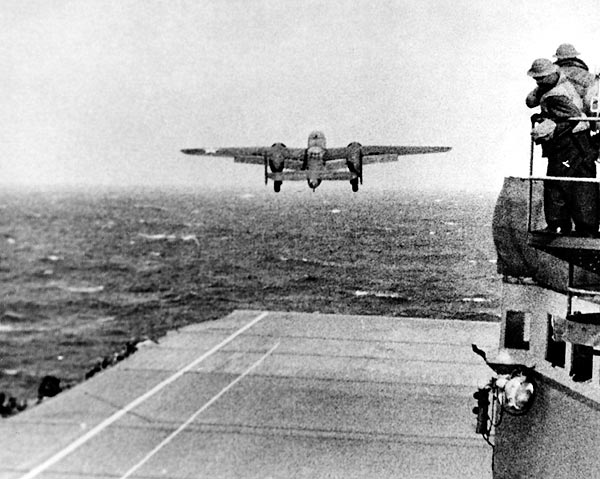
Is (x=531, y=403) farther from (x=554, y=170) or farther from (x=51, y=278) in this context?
(x=51, y=278)

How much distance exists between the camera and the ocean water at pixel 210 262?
1686cm

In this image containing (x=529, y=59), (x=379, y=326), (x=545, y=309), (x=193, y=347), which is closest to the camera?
(x=545, y=309)

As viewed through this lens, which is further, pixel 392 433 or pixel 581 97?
pixel 392 433

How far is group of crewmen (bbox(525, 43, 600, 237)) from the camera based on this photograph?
737 centimetres

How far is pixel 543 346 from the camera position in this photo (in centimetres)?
855

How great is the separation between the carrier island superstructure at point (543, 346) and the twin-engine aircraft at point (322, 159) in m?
7.72

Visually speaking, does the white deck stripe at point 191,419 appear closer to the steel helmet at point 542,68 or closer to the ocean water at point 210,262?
the ocean water at point 210,262

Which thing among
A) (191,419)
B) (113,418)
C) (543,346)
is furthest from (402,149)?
(543,346)

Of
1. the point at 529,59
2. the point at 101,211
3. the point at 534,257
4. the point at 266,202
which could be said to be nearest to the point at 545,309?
the point at 534,257

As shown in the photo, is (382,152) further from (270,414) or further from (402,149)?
(270,414)

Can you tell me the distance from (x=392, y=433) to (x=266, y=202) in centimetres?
1396

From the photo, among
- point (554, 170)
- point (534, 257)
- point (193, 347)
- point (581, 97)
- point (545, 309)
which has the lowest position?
point (193, 347)

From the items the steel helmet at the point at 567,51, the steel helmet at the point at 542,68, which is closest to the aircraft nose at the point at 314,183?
the steel helmet at the point at 567,51

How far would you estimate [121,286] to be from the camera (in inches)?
1062
